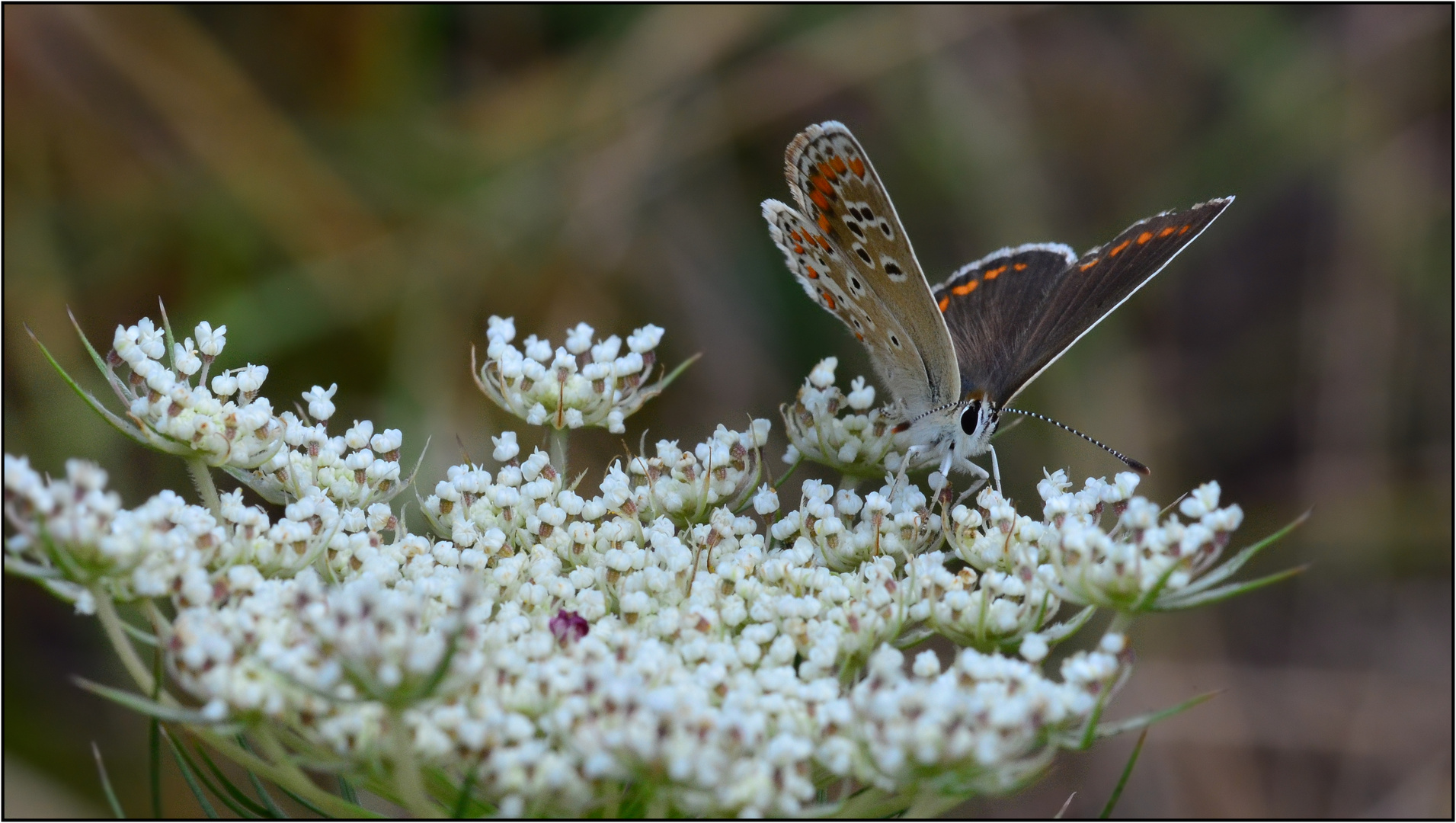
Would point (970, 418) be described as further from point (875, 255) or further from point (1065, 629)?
point (1065, 629)

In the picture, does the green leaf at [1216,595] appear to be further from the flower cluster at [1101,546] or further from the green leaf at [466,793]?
the green leaf at [466,793]

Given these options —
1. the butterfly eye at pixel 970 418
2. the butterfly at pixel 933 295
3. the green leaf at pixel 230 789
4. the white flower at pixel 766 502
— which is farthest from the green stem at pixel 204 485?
the butterfly eye at pixel 970 418

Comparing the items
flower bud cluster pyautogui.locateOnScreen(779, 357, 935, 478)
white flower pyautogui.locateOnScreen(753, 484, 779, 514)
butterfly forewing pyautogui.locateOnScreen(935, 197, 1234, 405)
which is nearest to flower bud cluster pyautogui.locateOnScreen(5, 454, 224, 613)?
white flower pyautogui.locateOnScreen(753, 484, 779, 514)

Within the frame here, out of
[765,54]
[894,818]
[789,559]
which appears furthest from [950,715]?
[765,54]

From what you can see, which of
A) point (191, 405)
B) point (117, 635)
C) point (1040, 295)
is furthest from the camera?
point (1040, 295)

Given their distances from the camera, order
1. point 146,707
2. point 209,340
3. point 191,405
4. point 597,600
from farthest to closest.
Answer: point 209,340, point 191,405, point 597,600, point 146,707

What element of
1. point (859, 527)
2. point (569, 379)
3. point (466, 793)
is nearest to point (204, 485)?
point (569, 379)

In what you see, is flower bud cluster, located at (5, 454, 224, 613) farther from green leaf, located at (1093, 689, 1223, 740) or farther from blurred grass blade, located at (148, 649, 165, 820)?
green leaf, located at (1093, 689, 1223, 740)
